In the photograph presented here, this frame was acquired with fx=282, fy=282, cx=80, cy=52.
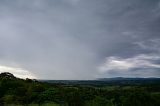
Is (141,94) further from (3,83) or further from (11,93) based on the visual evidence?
(3,83)

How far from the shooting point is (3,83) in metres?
37.1

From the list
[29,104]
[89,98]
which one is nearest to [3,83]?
[29,104]

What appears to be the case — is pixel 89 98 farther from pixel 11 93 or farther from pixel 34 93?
pixel 11 93

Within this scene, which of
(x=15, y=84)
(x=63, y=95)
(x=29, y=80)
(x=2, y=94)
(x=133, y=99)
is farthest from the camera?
(x=29, y=80)

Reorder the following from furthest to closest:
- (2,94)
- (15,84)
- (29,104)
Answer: (15,84)
(2,94)
(29,104)

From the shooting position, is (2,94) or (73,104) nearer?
(73,104)

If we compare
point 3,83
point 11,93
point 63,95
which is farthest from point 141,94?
point 3,83

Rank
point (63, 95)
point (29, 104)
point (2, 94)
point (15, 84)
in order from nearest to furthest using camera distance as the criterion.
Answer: point (29, 104)
point (63, 95)
point (2, 94)
point (15, 84)

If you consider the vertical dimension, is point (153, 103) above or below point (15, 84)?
below

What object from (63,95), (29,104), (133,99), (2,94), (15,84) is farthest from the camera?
(15,84)

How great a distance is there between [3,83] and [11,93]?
288 cm

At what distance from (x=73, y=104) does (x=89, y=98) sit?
229 inches

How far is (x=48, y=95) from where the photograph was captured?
33750 mm

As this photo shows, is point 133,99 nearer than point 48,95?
Yes
